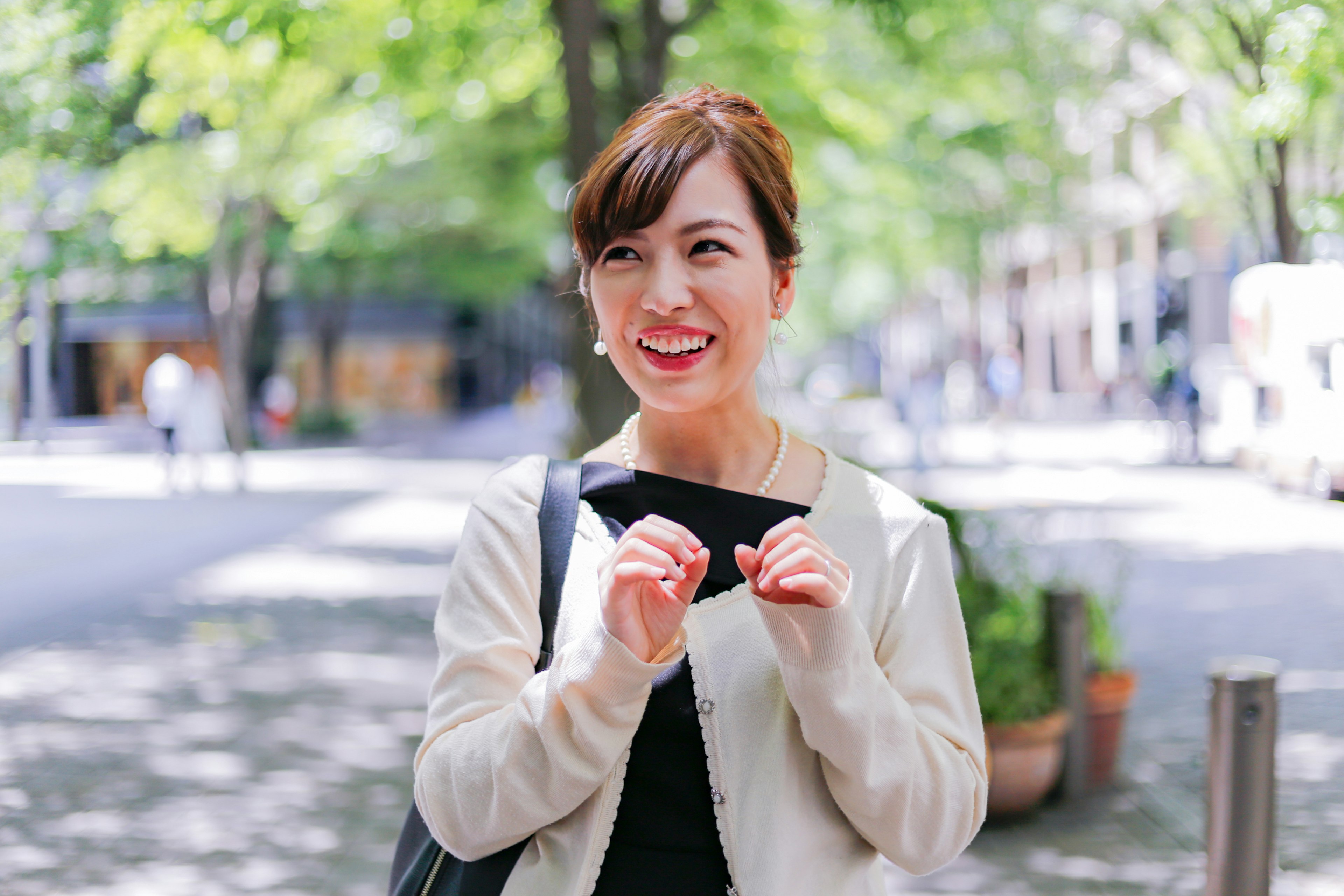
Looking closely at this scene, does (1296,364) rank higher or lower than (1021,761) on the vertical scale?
higher

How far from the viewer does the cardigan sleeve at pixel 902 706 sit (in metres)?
1.52

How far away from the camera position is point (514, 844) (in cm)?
166

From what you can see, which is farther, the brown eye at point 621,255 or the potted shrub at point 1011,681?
the potted shrub at point 1011,681

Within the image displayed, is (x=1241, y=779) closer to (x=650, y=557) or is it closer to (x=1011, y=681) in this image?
(x=1011, y=681)

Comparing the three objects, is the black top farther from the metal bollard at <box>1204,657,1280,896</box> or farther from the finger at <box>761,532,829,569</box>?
the metal bollard at <box>1204,657,1280,896</box>

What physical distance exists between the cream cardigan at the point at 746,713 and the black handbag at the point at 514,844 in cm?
2

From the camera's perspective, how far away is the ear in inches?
72.1

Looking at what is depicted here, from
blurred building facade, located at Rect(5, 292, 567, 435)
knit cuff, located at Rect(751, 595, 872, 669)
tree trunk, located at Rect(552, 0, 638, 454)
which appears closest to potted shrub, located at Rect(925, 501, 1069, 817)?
tree trunk, located at Rect(552, 0, 638, 454)

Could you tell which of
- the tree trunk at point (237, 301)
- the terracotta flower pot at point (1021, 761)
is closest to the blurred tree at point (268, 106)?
the tree trunk at point (237, 301)

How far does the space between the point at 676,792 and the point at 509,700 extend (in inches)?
10.1

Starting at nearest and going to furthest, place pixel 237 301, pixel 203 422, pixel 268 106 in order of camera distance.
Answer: pixel 268 106 < pixel 203 422 < pixel 237 301

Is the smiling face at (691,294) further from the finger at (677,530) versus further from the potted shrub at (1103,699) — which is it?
the potted shrub at (1103,699)

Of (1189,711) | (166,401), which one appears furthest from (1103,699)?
(166,401)

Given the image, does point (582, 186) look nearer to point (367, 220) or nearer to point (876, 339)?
point (367, 220)
